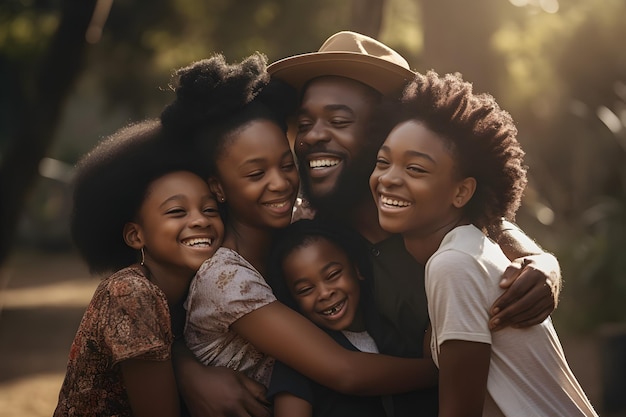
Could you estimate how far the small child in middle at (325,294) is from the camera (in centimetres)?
378

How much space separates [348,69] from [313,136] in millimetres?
364

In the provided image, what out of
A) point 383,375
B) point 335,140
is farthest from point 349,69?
point 383,375

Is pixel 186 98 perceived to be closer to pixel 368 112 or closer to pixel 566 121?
pixel 368 112

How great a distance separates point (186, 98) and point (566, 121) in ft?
41.3

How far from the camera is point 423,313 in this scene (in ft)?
12.9

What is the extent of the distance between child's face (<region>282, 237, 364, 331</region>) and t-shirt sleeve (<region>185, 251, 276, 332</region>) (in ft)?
0.60

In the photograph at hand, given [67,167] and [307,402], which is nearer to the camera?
[307,402]

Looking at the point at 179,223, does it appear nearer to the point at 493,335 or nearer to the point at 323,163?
the point at 323,163

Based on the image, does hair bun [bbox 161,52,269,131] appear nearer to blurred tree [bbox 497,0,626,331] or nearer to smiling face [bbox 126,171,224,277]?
smiling face [bbox 126,171,224,277]

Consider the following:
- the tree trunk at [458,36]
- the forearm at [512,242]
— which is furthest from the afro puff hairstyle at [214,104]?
the tree trunk at [458,36]

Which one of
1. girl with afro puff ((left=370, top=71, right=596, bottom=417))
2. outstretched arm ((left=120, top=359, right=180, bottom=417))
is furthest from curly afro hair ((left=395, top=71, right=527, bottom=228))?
outstretched arm ((left=120, top=359, right=180, bottom=417))

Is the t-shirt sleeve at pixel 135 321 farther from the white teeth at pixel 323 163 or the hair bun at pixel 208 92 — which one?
the white teeth at pixel 323 163

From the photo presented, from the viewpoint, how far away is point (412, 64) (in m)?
18.7

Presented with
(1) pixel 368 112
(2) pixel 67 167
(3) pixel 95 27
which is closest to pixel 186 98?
(1) pixel 368 112
